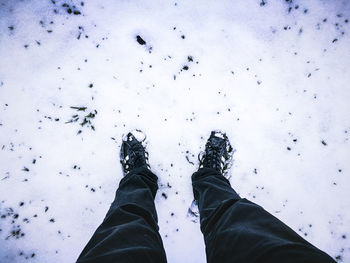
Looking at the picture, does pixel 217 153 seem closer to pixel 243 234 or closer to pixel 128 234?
pixel 243 234

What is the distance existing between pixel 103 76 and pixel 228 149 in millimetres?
1510

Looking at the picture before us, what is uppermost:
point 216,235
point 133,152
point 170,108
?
point 170,108

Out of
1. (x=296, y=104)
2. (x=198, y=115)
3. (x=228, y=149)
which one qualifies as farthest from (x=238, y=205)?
(x=296, y=104)

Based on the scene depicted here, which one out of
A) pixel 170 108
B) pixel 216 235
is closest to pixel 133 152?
pixel 170 108

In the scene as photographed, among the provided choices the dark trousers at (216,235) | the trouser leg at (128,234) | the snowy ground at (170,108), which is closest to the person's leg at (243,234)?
the dark trousers at (216,235)

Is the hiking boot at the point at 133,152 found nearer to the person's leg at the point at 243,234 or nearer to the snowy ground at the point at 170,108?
the snowy ground at the point at 170,108

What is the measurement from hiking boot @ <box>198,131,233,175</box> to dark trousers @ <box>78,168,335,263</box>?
0.43 meters

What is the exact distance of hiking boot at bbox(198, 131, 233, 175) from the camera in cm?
196

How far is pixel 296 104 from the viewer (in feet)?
6.91

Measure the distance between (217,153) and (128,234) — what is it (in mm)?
1182

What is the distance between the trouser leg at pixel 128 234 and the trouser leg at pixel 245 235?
0.33m

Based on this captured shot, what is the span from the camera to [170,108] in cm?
207

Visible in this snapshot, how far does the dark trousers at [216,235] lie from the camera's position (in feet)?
2.72

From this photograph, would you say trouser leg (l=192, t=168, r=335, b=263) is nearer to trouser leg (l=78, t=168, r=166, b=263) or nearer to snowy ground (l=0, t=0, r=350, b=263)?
trouser leg (l=78, t=168, r=166, b=263)
